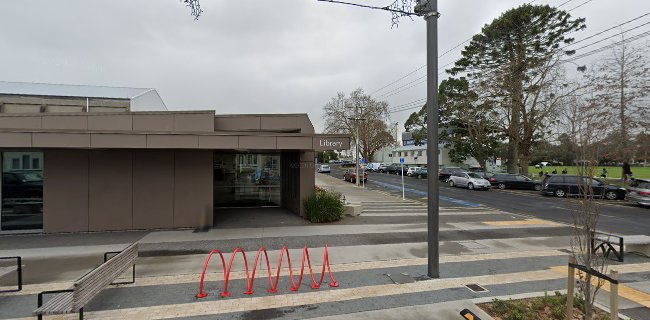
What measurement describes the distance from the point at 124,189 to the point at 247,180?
5.87 meters

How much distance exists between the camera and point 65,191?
32.8ft

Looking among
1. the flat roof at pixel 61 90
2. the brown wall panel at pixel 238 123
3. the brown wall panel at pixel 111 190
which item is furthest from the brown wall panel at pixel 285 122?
the flat roof at pixel 61 90

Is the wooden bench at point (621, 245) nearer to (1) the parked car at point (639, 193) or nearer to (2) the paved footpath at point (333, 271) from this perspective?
(2) the paved footpath at point (333, 271)

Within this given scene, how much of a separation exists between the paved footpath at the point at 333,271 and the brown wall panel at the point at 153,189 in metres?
0.59

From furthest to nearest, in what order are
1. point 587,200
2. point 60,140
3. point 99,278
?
point 60,140, point 99,278, point 587,200

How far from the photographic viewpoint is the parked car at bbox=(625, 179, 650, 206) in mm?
17438

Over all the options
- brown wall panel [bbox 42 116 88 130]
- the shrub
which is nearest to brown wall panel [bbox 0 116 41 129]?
brown wall panel [bbox 42 116 88 130]

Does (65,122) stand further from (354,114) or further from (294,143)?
(354,114)

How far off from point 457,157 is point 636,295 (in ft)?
144

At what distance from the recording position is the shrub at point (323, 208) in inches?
472

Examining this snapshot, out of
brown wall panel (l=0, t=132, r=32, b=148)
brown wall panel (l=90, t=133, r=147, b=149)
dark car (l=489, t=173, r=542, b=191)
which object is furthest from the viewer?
dark car (l=489, t=173, r=542, b=191)

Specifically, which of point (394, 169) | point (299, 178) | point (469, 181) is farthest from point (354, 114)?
point (299, 178)

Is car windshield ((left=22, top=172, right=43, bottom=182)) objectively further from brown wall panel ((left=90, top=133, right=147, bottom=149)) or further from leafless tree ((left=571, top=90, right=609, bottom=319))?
leafless tree ((left=571, top=90, right=609, bottom=319))

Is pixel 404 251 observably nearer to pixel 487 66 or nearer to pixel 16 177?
pixel 16 177
